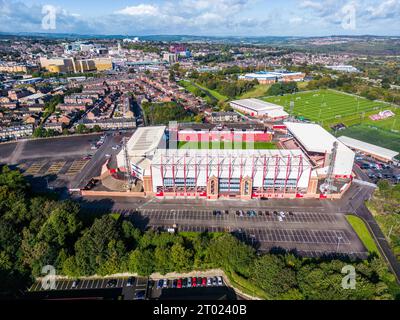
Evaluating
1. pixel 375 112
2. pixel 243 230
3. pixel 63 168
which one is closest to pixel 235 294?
pixel 243 230

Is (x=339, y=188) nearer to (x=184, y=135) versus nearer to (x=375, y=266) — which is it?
(x=375, y=266)

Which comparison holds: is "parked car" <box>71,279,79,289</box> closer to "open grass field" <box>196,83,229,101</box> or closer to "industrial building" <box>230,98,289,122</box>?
"industrial building" <box>230,98,289,122</box>

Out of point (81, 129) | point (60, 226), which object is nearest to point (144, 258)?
point (60, 226)

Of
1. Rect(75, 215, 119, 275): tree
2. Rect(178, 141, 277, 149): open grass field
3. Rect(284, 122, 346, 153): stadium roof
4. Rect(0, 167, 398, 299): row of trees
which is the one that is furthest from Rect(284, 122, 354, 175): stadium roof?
Rect(75, 215, 119, 275): tree

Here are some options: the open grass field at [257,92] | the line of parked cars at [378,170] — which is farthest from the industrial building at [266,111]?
the line of parked cars at [378,170]
